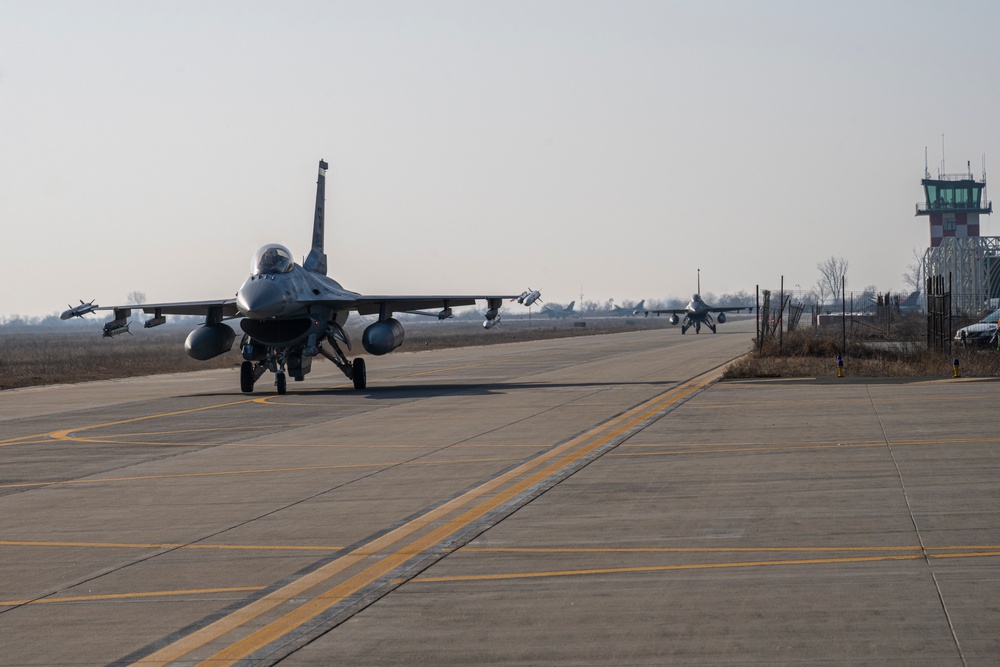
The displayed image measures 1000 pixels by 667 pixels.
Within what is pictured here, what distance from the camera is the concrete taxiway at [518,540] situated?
6.54m

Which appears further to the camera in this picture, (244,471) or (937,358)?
(937,358)

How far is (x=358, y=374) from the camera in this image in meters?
30.6

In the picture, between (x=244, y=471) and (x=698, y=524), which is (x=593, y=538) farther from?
(x=244, y=471)

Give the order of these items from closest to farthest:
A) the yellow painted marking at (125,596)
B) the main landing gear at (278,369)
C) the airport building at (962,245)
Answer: the yellow painted marking at (125,596) → the main landing gear at (278,369) → the airport building at (962,245)

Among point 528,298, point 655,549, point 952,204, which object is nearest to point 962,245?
point 952,204

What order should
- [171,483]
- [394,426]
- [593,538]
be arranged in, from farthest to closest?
[394,426] → [171,483] → [593,538]

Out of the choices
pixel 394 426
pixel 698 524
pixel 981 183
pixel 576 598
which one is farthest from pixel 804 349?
pixel 981 183

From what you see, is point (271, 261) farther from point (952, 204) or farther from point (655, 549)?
point (952, 204)

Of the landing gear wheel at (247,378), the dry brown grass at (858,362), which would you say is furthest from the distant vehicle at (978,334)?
the landing gear wheel at (247,378)

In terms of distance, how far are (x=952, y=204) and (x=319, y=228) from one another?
97.5 meters

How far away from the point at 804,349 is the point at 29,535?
106 feet

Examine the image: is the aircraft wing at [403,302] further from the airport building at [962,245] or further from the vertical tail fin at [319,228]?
the airport building at [962,245]

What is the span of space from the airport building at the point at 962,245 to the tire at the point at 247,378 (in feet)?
110

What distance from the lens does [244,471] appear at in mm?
14742
